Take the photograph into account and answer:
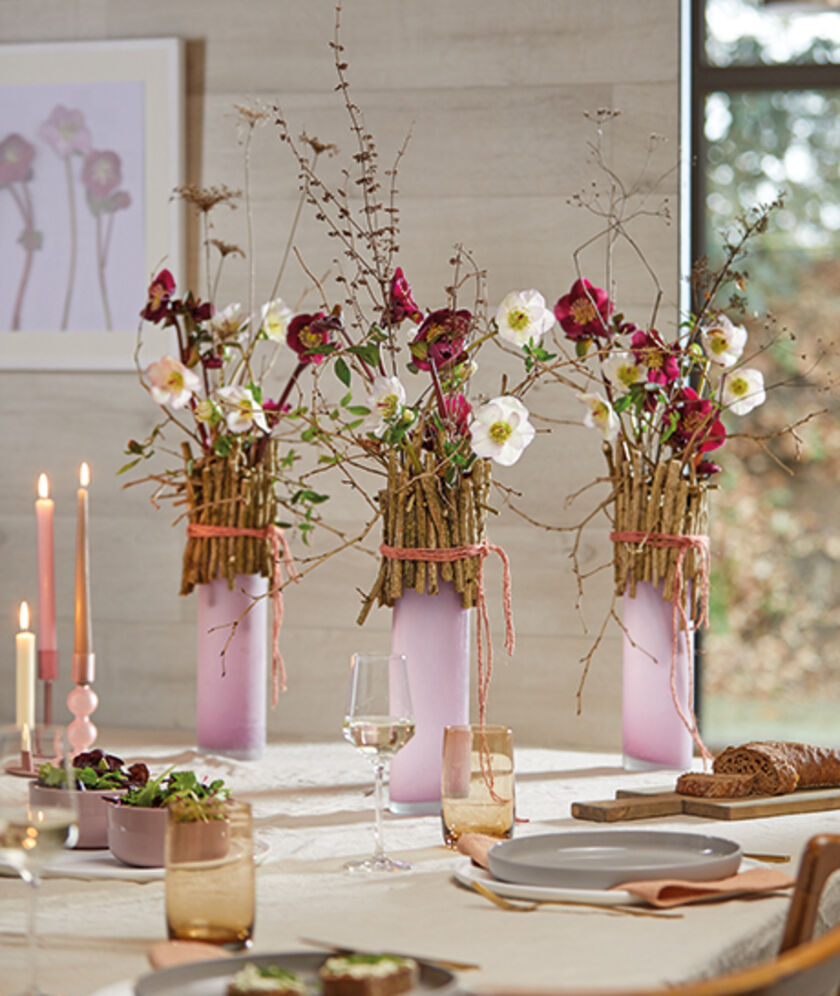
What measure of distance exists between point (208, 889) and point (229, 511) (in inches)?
36.3

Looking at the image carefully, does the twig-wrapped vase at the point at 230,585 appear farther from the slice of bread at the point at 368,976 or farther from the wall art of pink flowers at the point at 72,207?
the slice of bread at the point at 368,976

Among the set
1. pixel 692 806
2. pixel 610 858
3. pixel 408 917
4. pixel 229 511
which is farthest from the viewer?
pixel 229 511

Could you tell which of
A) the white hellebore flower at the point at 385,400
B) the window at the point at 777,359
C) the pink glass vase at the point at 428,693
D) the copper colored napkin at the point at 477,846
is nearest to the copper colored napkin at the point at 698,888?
the copper colored napkin at the point at 477,846

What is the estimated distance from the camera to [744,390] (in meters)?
1.71

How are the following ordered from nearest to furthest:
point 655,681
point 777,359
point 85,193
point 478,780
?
point 478,780, point 655,681, point 85,193, point 777,359

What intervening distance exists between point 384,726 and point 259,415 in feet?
1.77

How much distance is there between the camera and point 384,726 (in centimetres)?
116

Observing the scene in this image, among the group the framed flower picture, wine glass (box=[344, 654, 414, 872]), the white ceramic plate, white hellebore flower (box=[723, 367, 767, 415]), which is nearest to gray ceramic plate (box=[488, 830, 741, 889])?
the white ceramic plate

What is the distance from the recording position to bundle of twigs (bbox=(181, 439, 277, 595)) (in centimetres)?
176

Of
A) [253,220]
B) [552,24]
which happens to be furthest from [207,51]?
[552,24]

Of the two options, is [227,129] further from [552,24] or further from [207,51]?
[552,24]

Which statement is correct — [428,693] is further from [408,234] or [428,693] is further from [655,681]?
[408,234]

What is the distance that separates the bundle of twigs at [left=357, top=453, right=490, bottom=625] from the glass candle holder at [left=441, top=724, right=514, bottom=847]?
0.90 ft

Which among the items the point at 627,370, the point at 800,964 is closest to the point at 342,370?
the point at 627,370
